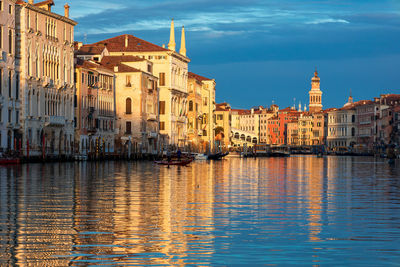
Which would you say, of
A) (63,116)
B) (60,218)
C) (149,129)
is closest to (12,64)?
(63,116)

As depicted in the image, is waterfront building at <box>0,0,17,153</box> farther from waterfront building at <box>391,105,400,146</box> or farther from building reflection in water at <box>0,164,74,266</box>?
waterfront building at <box>391,105,400,146</box>

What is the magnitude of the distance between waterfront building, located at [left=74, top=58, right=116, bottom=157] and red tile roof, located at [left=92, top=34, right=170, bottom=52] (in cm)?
1298

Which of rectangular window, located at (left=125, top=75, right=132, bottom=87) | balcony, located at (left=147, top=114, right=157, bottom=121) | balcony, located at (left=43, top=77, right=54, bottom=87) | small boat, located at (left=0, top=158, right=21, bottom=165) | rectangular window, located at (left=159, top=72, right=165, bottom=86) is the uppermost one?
rectangular window, located at (left=159, top=72, right=165, bottom=86)

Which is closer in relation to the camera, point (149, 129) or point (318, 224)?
point (318, 224)

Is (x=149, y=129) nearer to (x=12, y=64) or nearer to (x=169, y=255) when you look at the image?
(x=12, y=64)

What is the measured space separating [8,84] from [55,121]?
808cm

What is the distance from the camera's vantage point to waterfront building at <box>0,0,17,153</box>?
5978 centimetres

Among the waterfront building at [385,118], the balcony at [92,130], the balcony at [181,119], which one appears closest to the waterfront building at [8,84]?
the balcony at [92,130]

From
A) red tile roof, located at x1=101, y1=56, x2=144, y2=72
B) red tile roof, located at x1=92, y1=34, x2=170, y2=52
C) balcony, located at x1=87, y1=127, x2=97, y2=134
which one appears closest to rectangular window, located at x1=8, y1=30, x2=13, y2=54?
balcony, located at x1=87, y1=127, x2=97, y2=134

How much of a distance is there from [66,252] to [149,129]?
3199 inches

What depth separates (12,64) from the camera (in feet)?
203

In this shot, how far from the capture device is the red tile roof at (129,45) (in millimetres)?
98688

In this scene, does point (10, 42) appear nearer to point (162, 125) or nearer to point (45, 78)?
point (45, 78)

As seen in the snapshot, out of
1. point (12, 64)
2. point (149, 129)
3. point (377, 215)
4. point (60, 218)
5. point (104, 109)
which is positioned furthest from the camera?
point (149, 129)
